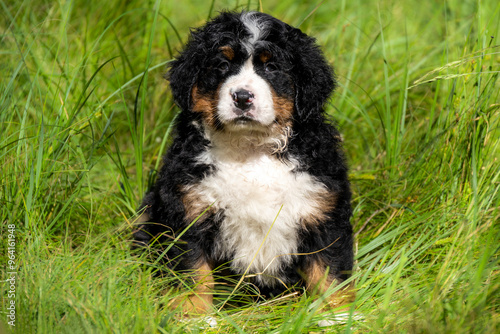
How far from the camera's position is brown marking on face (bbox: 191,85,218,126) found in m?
3.08

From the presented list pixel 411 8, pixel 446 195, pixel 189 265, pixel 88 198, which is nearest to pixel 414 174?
pixel 446 195

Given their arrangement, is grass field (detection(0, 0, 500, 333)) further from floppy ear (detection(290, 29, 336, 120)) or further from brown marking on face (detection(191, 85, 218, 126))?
floppy ear (detection(290, 29, 336, 120))

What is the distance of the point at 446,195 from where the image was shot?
3.55 metres

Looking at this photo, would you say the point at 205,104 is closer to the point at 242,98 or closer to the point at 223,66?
the point at 223,66

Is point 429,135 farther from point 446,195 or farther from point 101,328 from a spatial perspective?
point 101,328

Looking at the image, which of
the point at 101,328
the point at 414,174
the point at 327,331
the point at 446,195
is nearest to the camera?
the point at 101,328

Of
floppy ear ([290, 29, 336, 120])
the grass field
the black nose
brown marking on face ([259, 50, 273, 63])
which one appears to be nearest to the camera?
the grass field

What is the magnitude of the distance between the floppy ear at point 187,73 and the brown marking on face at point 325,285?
1259 mm

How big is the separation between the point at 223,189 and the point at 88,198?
130 cm

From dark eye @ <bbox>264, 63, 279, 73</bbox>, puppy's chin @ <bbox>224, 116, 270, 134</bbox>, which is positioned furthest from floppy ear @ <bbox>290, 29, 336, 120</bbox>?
puppy's chin @ <bbox>224, 116, 270, 134</bbox>

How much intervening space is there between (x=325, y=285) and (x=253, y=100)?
1198 mm

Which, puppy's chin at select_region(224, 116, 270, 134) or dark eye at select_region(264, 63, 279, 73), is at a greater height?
dark eye at select_region(264, 63, 279, 73)

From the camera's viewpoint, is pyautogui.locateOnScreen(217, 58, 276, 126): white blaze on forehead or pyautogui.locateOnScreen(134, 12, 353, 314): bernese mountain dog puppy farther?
pyautogui.locateOnScreen(134, 12, 353, 314): bernese mountain dog puppy

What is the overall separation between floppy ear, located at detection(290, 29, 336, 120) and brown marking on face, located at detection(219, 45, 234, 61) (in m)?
0.39
